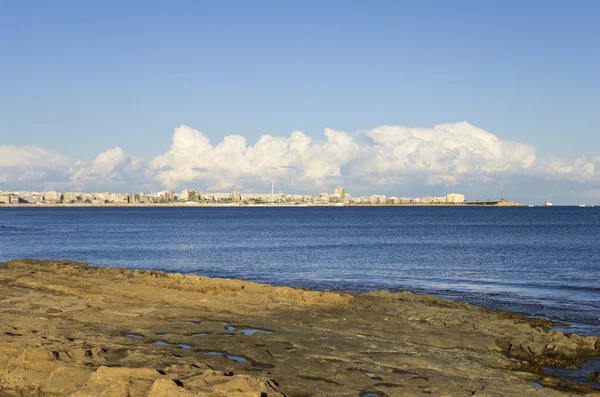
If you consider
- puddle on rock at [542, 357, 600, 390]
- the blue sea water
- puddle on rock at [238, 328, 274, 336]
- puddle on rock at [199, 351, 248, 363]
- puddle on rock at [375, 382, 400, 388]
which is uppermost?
puddle on rock at [375, 382, 400, 388]

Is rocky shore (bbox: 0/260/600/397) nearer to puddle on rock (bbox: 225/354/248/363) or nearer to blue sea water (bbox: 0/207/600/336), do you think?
puddle on rock (bbox: 225/354/248/363)

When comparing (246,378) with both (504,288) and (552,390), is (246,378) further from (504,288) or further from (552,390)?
(504,288)

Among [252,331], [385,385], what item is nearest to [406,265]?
[252,331]

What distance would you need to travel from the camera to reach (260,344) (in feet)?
56.9

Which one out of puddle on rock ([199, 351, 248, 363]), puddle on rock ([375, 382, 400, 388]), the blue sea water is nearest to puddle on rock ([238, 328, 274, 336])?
puddle on rock ([199, 351, 248, 363])

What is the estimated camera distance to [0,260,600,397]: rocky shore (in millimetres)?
13281

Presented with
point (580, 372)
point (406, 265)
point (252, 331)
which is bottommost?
point (406, 265)

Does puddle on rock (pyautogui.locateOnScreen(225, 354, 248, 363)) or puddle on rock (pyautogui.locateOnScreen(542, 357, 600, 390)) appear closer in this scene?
puddle on rock (pyautogui.locateOnScreen(225, 354, 248, 363))

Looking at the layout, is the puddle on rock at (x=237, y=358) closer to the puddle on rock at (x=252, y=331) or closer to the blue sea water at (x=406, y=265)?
the puddle on rock at (x=252, y=331)

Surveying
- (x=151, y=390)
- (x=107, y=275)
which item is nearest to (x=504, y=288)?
(x=107, y=275)

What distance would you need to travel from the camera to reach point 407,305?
26.3 metres

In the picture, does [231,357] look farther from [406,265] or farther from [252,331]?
[406,265]

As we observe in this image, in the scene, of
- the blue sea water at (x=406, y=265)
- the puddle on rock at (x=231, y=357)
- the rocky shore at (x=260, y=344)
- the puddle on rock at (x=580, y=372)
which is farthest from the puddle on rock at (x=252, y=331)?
the blue sea water at (x=406, y=265)

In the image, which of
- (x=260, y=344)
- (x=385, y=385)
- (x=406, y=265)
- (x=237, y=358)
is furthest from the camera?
(x=406, y=265)
